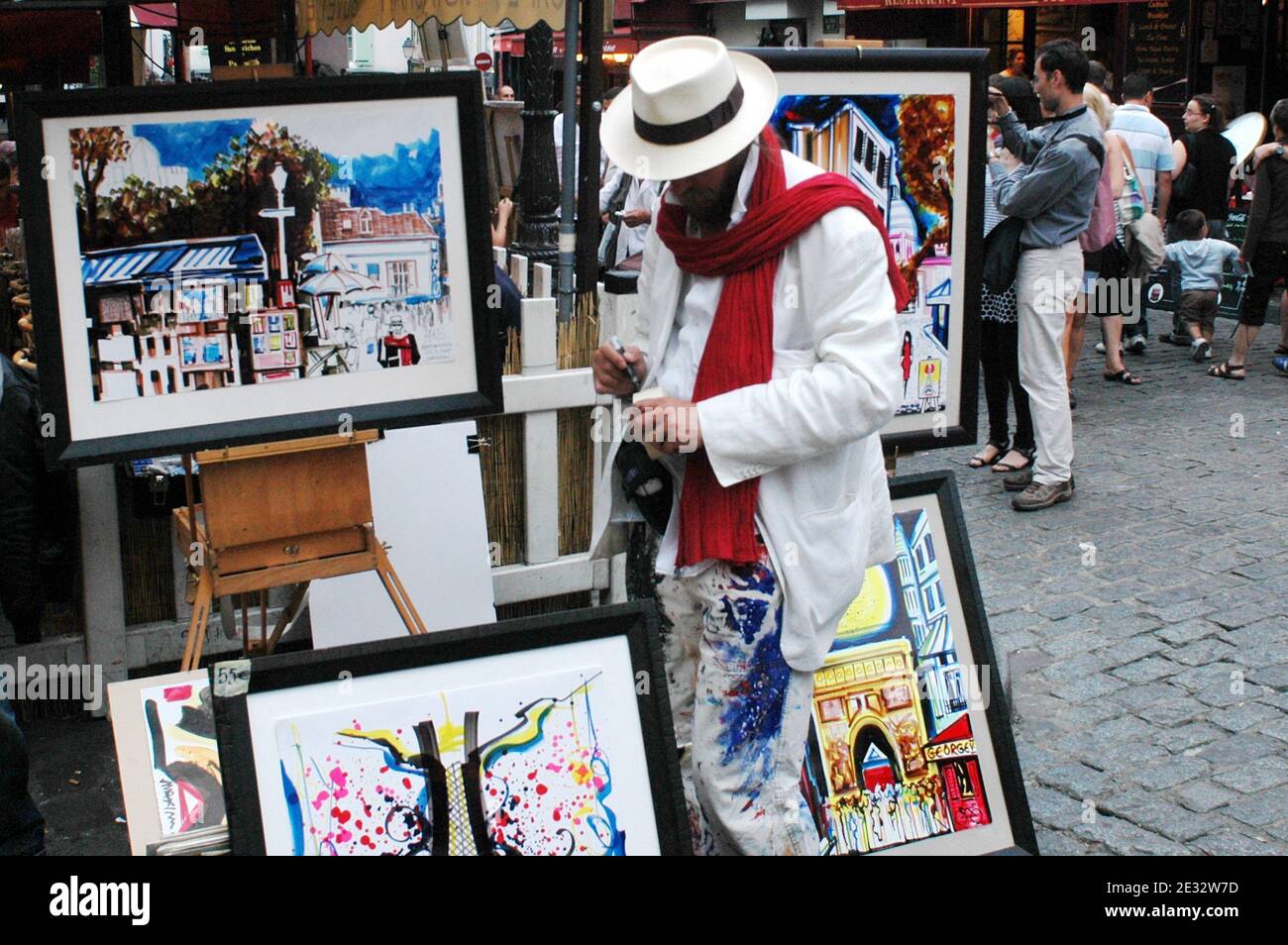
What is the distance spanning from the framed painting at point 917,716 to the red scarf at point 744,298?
2.15ft

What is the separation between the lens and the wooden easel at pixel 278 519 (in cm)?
385

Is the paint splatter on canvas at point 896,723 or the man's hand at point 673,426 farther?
the paint splatter on canvas at point 896,723

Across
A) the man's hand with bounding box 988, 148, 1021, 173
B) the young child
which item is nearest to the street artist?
the man's hand with bounding box 988, 148, 1021, 173

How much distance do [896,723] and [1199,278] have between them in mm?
8178

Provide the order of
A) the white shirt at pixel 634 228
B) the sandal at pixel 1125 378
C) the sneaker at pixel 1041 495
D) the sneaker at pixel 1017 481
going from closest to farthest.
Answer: the sneaker at pixel 1041 495 < the sneaker at pixel 1017 481 < the white shirt at pixel 634 228 < the sandal at pixel 1125 378

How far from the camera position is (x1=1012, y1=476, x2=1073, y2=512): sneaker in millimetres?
6984

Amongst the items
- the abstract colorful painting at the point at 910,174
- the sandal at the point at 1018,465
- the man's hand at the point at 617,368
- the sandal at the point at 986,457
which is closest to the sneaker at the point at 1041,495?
the sandal at the point at 1018,465

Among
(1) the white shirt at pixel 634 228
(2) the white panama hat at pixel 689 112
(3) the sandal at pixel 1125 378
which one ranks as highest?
(2) the white panama hat at pixel 689 112

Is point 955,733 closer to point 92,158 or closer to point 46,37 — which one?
point 92,158

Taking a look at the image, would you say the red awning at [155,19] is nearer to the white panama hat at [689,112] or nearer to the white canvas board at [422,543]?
the white canvas board at [422,543]

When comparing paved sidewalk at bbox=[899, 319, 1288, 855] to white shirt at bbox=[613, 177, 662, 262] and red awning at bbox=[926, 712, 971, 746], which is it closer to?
red awning at bbox=[926, 712, 971, 746]

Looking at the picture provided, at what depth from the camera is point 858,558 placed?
9.64 ft

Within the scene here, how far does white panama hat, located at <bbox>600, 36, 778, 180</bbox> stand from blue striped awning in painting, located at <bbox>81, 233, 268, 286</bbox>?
43.9 inches

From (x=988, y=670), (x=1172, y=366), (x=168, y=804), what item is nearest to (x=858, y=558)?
(x=988, y=670)
